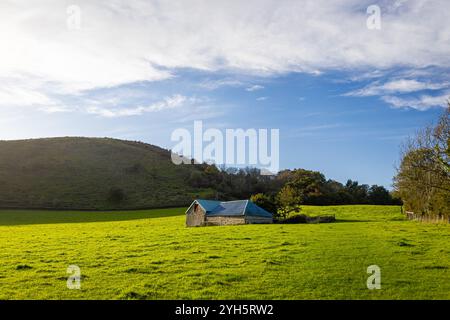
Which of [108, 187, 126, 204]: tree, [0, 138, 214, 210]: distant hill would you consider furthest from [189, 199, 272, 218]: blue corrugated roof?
[108, 187, 126, 204]: tree

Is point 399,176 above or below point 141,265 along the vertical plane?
above

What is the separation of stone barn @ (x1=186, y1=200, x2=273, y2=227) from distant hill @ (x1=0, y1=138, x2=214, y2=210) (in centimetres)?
3264

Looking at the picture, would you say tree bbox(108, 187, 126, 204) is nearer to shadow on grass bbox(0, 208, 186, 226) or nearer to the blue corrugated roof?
shadow on grass bbox(0, 208, 186, 226)

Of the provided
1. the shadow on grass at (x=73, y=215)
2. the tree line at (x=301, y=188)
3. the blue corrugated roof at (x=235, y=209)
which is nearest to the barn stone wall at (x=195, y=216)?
the blue corrugated roof at (x=235, y=209)

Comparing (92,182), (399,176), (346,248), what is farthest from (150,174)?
(346,248)

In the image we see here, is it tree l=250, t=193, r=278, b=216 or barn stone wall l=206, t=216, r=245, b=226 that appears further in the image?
tree l=250, t=193, r=278, b=216

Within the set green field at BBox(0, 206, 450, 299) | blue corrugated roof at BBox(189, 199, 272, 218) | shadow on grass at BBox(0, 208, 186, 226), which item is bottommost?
shadow on grass at BBox(0, 208, 186, 226)

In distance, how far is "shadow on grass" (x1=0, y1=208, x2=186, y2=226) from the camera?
6644cm

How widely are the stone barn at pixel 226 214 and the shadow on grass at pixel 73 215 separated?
54.1 ft

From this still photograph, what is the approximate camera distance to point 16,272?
1991 centimetres

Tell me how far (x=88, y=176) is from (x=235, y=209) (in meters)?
67.9
